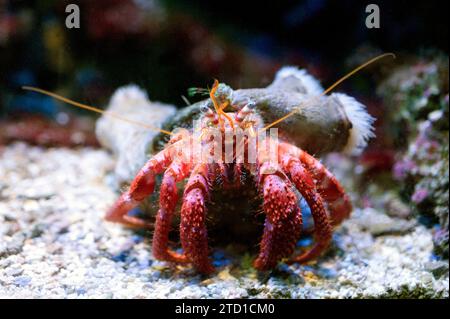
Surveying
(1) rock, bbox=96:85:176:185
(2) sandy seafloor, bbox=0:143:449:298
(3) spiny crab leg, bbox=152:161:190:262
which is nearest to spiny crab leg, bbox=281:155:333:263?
(2) sandy seafloor, bbox=0:143:449:298

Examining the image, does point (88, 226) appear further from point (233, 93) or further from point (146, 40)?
point (146, 40)

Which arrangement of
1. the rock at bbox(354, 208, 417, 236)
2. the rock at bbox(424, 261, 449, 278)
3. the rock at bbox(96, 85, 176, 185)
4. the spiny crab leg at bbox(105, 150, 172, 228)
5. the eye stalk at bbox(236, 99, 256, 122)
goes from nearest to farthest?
the eye stalk at bbox(236, 99, 256, 122)
the spiny crab leg at bbox(105, 150, 172, 228)
the rock at bbox(424, 261, 449, 278)
the rock at bbox(96, 85, 176, 185)
the rock at bbox(354, 208, 417, 236)

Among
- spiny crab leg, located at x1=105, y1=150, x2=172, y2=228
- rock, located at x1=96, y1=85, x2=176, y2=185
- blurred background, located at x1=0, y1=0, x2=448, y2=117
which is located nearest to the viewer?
spiny crab leg, located at x1=105, y1=150, x2=172, y2=228

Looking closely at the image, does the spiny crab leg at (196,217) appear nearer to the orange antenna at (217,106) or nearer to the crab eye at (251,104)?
the orange antenna at (217,106)

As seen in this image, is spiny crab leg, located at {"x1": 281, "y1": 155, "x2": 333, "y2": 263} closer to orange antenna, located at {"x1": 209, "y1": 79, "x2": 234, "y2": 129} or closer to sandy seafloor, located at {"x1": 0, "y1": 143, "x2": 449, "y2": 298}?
sandy seafloor, located at {"x1": 0, "y1": 143, "x2": 449, "y2": 298}

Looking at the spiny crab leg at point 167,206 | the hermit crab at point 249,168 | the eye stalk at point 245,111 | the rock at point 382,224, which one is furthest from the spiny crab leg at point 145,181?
the rock at point 382,224

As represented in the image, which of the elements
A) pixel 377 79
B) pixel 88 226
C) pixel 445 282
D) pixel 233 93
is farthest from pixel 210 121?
pixel 377 79
